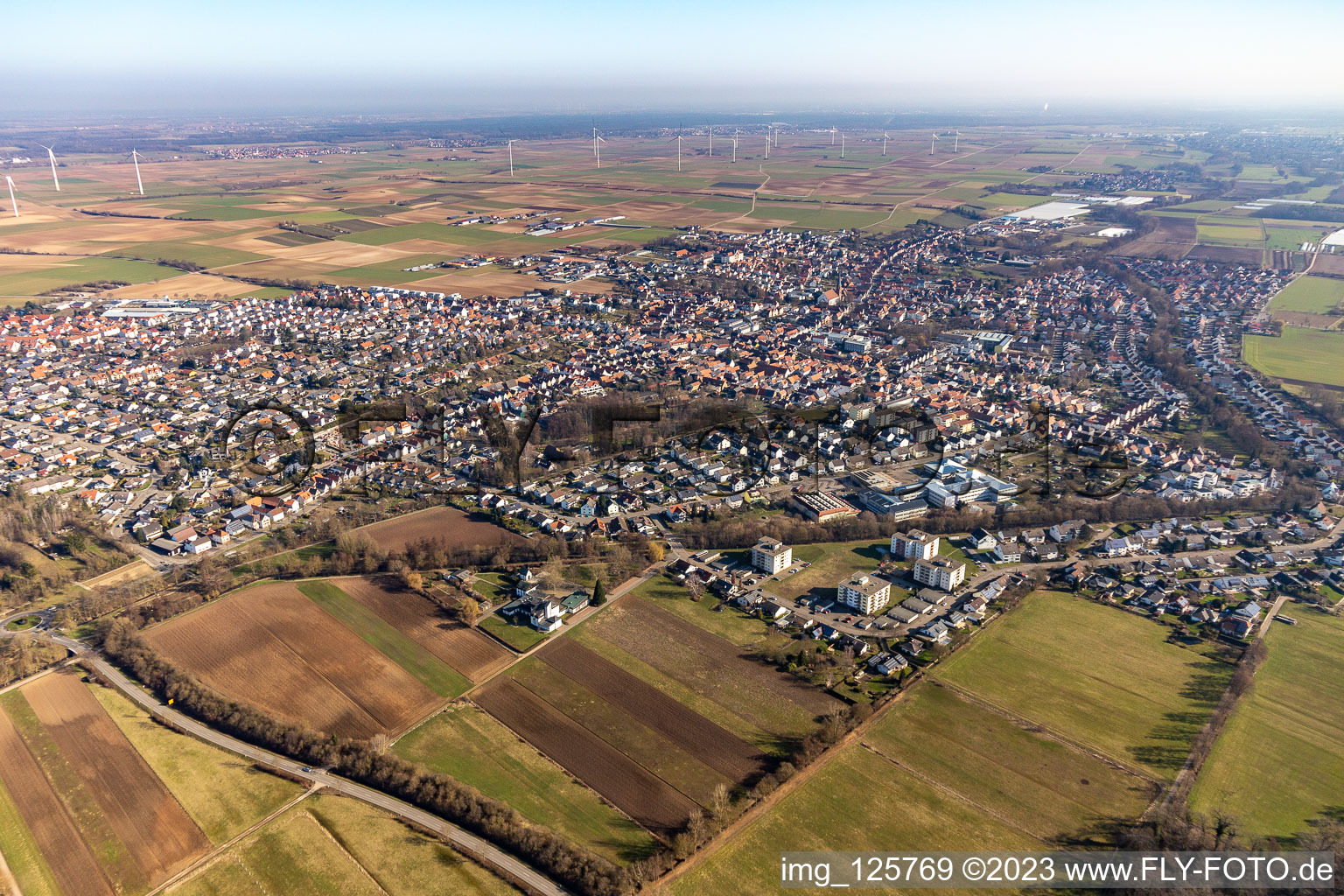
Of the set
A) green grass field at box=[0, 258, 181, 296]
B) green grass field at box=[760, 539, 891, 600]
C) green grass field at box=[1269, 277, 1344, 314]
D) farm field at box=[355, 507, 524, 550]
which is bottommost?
green grass field at box=[760, 539, 891, 600]

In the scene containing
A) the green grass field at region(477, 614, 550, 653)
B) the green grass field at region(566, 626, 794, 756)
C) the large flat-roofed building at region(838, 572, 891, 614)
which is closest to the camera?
the green grass field at region(566, 626, 794, 756)

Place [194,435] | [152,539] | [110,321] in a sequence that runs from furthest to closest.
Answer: [110,321]
[194,435]
[152,539]

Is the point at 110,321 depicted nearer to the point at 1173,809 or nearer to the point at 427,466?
the point at 427,466

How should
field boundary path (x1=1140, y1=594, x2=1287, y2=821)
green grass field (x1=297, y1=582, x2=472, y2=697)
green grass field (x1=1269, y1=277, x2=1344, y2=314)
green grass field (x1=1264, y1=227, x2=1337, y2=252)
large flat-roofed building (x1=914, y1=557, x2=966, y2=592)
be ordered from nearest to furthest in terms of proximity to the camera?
1. field boundary path (x1=1140, y1=594, x2=1287, y2=821)
2. green grass field (x1=297, y1=582, x2=472, y2=697)
3. large flat-roofed building (x1=914, y1=557, x2=966, y2=592)
4. green grass field (x1=1269, y1=277, x2=1344, y2=314)
5. green grass field (x1=1264, y1=227, x2=1337, y2=252)

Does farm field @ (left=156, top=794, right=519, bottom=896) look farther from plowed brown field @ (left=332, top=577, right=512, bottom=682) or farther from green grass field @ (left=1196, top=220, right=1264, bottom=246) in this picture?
green grass field @ (left=1196, top=220, right=1264, bottom=246)

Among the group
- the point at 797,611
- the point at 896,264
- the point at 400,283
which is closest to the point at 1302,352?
the point at 896,264

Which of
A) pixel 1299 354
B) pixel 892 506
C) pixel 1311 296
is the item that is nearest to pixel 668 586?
pixel 892 506

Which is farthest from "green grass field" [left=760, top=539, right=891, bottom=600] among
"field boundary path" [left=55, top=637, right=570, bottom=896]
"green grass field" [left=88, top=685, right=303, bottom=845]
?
"green grass field" [left=88, top=685, right=303, bottom=845]
